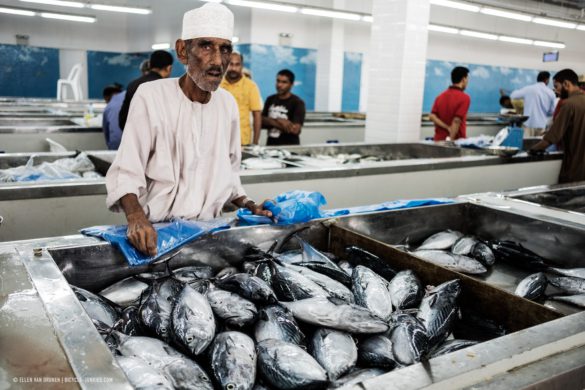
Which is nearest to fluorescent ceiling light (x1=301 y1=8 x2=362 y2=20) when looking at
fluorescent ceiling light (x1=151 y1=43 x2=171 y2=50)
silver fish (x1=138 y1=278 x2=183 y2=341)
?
fluorescent ceiling light (x1=151 y1=43 x2=171 y2=50)

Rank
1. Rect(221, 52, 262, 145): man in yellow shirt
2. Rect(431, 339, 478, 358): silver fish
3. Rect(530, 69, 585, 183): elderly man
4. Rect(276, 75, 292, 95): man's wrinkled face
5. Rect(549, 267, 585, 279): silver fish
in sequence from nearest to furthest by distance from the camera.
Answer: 1. Rect(431, 339, 478, 358): silver fish
2. Rect(549, 267, 585, 279): silver fish
3. Rect(530, 69, 585, 183): elderly man
4. Rect(221, 52, 262, 145): man in yellow shirt
5. Rect(276, 75, 292, 95): man's wrinkled face

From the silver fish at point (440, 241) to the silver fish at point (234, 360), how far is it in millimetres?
1302

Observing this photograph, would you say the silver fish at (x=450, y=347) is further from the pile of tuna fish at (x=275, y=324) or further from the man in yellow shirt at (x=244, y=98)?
the man in yellow shirt at (x=244, y=98)

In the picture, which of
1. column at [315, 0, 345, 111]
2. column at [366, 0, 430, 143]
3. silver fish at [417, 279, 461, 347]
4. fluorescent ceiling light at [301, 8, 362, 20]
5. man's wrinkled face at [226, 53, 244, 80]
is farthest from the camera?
column at [315, 0, 345, 111]

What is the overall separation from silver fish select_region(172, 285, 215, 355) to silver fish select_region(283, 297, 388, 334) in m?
0.27

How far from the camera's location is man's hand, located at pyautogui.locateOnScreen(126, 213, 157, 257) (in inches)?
68.1

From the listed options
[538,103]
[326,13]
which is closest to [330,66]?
[326,13]

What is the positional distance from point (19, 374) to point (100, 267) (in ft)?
2.77

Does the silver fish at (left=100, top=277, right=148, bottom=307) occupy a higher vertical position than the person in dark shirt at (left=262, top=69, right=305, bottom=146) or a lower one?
lower

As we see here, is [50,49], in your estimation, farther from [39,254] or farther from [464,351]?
[464,351]

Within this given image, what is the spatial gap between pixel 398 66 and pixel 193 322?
5112mm

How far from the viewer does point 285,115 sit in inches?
219

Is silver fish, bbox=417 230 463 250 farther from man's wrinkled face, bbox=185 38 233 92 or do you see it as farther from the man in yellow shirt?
the man in yellow shirt

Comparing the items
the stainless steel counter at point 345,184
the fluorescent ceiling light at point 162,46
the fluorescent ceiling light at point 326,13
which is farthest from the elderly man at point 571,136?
the fluorescent ceiling light at point 162,46
